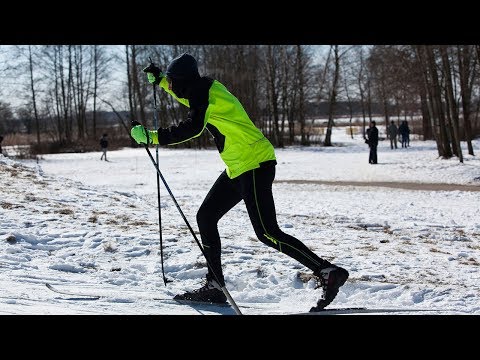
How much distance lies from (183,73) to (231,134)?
0.62m

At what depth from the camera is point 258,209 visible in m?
4.29

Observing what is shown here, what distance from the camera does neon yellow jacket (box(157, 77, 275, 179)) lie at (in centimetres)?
423

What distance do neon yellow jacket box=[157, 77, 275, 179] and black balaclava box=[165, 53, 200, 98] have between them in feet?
0.63

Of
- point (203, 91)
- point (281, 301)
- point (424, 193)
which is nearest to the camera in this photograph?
point (203, 91)

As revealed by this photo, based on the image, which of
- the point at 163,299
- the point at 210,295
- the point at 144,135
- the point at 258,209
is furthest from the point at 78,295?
the point at 258,209

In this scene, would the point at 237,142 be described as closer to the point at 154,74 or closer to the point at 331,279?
the point at 154,74

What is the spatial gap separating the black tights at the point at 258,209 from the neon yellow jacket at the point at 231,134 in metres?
0.10

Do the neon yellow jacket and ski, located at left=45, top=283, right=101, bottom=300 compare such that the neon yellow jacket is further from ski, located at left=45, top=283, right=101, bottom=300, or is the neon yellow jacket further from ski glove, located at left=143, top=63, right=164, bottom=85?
ski, located at left=45, top=283, right=101, bottom=300

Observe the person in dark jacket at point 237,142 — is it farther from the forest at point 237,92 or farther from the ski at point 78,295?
the forest at point 237,92
